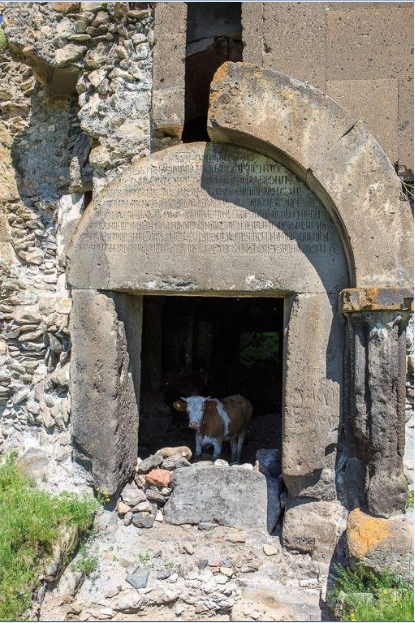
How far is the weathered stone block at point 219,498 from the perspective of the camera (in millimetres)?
4512

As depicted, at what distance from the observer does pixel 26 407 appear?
16.4 feet

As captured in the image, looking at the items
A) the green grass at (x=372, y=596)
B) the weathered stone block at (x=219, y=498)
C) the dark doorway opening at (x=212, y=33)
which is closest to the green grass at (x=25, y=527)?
the weathered stone block at (x=219, y=498)

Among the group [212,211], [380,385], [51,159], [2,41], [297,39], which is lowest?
[380,385]

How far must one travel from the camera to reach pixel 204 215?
14.2ft

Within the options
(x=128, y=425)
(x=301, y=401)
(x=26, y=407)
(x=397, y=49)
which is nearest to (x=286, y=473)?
(x=301, y=401)

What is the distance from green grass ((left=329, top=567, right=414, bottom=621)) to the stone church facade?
391 mm

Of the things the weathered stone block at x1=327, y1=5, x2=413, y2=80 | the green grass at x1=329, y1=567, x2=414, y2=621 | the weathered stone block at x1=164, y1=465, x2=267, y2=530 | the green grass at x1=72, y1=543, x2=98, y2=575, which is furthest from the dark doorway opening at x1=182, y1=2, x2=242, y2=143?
the green grass at x1=329, y1=567, x2=414, y2=621

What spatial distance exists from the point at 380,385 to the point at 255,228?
138 cm

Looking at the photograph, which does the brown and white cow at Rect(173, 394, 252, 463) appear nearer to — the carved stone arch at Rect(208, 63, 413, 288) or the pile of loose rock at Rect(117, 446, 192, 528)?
the pile of loose rock at Rect(117, 446, 192, 528)

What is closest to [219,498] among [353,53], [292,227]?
[292,227]

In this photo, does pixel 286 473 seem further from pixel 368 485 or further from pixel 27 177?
pixel 27 177

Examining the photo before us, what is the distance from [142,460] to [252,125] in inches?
111

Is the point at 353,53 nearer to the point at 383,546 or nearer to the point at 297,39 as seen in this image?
the point at 297,39

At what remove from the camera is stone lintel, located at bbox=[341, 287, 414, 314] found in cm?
379
